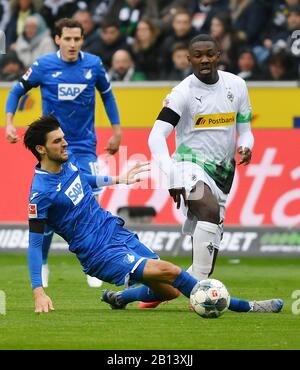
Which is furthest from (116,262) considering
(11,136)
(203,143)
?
(11,136)

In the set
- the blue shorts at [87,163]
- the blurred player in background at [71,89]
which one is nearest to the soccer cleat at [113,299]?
the blurred player in background at [71,89]

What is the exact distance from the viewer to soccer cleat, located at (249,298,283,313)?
10.4 meters

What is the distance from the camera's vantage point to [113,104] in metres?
13.4

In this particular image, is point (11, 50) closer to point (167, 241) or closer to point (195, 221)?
point (167, 241)

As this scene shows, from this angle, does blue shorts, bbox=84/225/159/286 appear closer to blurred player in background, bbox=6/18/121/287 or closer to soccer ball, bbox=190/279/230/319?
soccer ball, bbox=190/279/230/319

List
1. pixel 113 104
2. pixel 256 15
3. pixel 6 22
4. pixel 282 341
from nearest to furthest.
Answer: pixel 282 341 < pixel 113 104 < pixel 256 15 < pixel 6 22

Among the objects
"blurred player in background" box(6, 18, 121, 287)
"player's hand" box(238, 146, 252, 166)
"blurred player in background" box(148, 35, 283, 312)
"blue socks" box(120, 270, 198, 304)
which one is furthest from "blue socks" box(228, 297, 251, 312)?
"blurred player in background" box(6, 18, 121, 287)

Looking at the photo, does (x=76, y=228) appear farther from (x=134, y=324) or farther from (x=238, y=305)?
(x=238, y=305)

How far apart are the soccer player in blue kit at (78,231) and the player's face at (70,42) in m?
2.91

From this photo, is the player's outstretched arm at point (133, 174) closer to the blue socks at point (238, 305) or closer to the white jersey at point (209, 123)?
the white jersey at point (209, 123)

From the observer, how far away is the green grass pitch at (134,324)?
8.63m

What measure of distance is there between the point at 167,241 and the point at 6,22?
6.65 metres
